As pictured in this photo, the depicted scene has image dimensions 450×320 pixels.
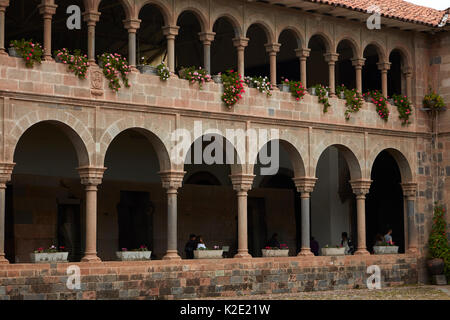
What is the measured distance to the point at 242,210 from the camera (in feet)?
75.9

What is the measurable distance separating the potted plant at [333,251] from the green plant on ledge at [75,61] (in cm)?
799

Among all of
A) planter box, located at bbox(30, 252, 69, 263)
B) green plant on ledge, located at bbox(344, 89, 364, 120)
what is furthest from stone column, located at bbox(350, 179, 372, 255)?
planter box, located at bbox(30, 252, 69, 263)

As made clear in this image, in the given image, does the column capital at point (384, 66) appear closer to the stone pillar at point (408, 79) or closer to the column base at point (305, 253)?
the stone pillar at point (408, 79)

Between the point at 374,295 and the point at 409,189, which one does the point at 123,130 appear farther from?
the point at 409,189

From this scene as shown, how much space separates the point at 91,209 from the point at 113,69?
2.97 meters

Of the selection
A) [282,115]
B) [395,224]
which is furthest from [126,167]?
[395,224]

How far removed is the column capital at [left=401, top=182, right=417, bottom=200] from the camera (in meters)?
26.9

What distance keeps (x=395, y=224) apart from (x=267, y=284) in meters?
7.24

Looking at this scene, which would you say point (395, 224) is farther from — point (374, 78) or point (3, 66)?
point (3, 66)

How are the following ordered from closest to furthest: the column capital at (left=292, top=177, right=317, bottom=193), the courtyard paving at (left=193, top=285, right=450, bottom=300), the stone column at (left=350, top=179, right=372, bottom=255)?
the courtyard paving at (left=193, top=285, right=450, bottom=300)
the column capital at (left=292, top=177, right=317, bottom=193)
the stone column at (left=350, top=179, right=372, bottom=255)

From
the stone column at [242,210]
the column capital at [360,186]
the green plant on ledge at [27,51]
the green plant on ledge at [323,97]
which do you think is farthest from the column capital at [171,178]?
the column capital at [360,186]

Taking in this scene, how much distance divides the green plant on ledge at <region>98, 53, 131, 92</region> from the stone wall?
3.77m

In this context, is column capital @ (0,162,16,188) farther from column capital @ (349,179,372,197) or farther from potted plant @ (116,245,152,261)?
column capital @ (349,179,372,197)

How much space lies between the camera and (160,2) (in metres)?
21.8
